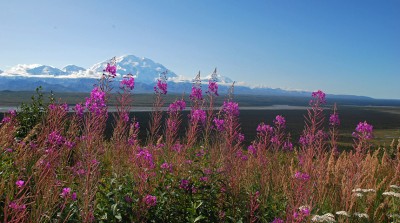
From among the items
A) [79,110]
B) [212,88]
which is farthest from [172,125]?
[79,110]

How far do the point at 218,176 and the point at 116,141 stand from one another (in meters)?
1.68

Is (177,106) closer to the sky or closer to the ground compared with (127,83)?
closer to the ground

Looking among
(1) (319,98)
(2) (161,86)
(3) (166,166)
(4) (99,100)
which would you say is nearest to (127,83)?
(2) (161,86)

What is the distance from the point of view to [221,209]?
4.03m

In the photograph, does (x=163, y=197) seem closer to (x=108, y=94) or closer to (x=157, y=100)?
(x=108, y=94)

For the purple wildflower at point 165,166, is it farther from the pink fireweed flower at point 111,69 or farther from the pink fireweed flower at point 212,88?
the pink fireweed flower at point 212,88

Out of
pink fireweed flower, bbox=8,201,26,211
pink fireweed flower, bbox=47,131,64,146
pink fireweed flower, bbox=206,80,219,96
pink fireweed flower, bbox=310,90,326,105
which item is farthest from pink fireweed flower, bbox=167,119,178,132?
pink fireweed flower, bbox=8,201,26,211

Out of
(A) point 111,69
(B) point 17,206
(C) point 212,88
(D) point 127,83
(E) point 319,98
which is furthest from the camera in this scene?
(C) point 212,88

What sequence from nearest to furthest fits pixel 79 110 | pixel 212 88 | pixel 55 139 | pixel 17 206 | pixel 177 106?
pixel 17 206 → pixel 55 139 → pixel 212 88 → pixel 177 106 → pixel 79 110

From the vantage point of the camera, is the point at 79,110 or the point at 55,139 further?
the point at 79,110

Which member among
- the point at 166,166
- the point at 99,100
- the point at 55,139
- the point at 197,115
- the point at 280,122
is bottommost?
the point at 166,166

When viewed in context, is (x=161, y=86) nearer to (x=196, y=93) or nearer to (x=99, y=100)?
(x=196, y=93)

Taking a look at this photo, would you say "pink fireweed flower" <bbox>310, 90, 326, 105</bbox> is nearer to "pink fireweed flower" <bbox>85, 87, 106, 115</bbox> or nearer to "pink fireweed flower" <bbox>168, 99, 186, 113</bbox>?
"pink fireweed flower" <bbox>168, 99, 186, 113</bbox>

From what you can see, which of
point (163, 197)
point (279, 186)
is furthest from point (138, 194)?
point (279, 186)
